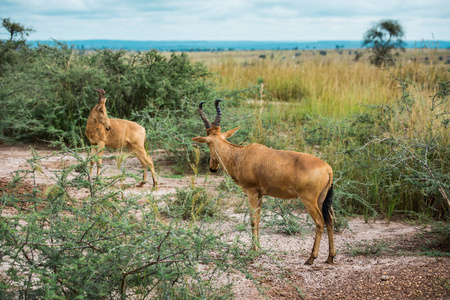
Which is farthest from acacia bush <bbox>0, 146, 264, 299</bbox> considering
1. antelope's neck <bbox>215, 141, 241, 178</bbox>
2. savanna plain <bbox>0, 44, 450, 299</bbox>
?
antelope's neck <bbox>215, 141, 241, 178</bbox>

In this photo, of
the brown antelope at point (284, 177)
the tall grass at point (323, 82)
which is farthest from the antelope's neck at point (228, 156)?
the tall grass at point (323, 82)

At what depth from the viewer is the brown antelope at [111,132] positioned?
819 centimetres

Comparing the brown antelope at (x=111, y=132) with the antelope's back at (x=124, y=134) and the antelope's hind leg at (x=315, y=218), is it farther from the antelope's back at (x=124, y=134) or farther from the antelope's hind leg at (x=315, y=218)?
Result: the antelope's hind leg at (x=315, y=218)

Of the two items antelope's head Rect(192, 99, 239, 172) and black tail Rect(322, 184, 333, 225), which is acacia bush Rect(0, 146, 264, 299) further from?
antelope's head Rect(192, 99, 239, 172)

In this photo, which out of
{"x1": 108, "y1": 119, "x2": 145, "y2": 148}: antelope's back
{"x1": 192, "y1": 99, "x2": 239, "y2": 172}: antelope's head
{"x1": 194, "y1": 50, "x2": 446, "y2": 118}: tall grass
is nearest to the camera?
{"x1": 192, "y1": 99, "x2": 239, "y2": 172}: antelope's head

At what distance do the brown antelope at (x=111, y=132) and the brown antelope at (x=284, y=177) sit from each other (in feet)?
8.75

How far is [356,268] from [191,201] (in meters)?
2.69

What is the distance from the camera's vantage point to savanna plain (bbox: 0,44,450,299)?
375cm

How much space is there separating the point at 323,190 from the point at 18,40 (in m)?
13.3

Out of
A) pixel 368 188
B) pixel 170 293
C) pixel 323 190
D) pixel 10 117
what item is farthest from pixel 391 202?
pixel 10 117

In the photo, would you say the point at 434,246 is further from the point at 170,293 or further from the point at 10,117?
the point at 10,117

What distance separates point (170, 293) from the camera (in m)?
3.90

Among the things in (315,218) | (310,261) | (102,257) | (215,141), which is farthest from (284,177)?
(102,257)

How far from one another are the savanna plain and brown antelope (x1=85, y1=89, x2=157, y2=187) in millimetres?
480
